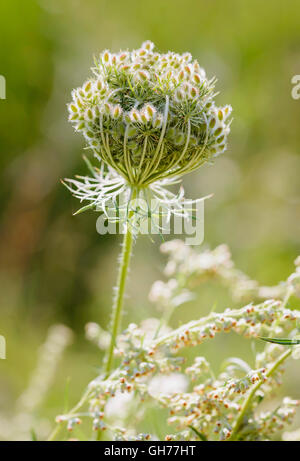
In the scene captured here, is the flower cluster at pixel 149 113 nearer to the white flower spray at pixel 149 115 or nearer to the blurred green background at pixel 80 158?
the white flower spray at pixel 149 115

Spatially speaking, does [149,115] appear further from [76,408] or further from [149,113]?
[76,408]

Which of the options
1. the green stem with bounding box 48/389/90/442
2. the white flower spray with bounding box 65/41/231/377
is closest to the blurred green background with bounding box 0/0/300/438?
the green stem with bounding box 48/389/90/442

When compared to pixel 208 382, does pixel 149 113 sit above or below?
above

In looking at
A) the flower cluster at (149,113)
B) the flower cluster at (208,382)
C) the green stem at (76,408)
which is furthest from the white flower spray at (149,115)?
the green stem at (76,408)

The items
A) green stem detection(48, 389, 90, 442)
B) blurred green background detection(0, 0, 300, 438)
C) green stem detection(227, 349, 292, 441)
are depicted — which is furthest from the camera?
blurred green background detection(0, 0, 300, 438)

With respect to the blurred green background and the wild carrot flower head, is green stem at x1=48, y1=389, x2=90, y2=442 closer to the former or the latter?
the wild carrot flower head

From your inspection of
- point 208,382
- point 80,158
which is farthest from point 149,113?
point 80,158
